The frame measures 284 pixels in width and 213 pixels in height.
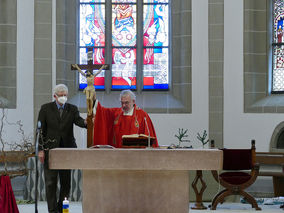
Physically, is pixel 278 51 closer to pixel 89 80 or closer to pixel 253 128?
pixel 253 128

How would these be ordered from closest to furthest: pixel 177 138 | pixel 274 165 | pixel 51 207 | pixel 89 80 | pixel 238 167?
pixel 89 80 → pixel 51 207 → pixel 238 167 → pixel 274 165 → pixel 177 138

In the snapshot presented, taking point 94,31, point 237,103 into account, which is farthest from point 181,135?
point 94,31

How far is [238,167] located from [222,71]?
3.13m

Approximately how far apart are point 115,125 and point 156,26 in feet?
18.8

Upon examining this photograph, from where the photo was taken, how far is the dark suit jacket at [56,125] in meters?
7.50

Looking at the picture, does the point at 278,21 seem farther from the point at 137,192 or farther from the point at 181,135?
the point at 137,192

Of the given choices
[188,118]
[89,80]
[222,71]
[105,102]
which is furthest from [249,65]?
[89,80]

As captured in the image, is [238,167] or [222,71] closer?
[238,167]

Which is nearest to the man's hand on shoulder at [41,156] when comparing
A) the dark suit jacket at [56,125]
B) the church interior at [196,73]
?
the dark suit jacket at [56,125]

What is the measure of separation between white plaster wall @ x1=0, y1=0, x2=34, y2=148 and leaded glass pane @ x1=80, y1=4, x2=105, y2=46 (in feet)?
3.44

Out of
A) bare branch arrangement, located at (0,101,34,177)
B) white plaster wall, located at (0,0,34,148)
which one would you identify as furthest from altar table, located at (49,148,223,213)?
white plaster wall, located at (0,0,34,148)

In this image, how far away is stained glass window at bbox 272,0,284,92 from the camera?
39.8 ft

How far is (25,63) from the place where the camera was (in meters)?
11.9

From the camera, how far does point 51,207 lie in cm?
736
